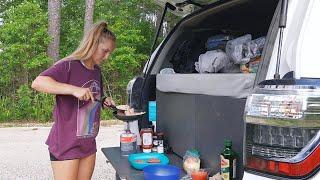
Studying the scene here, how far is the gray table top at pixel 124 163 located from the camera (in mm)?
2803

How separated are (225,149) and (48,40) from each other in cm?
1145

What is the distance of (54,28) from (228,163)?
12045mm

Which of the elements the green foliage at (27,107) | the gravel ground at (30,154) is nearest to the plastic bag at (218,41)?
the gravel ground at (30,154)

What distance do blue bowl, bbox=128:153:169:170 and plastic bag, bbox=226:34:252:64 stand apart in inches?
35.7

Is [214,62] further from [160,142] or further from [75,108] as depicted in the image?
[75,108]

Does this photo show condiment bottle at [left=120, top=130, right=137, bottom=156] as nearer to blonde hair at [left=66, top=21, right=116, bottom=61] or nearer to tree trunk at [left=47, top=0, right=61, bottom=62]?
blonde hair at [left=66, top=21, right=116, bottom=61]

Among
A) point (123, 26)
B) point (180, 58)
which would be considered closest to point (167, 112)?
point (180, 58)

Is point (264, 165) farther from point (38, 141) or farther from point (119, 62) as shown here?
point (119, 62)

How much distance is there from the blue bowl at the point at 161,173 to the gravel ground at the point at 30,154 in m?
2.97

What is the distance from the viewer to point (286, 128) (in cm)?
148

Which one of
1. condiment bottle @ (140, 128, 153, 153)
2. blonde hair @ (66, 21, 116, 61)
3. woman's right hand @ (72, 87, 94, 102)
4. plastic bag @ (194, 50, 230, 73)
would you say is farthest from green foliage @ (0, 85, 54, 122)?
woman's right hand @ (72, 87, 94, 102)

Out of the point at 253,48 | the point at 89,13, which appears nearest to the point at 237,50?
the point at 253,48

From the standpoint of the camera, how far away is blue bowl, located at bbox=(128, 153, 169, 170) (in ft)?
9.75

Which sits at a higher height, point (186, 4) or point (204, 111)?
point (186, 4)
